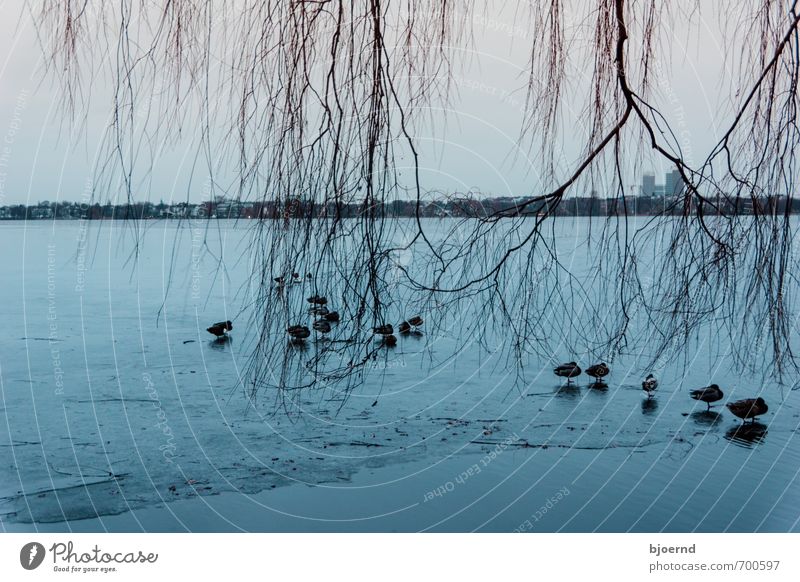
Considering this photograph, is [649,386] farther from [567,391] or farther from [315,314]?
[315,314]

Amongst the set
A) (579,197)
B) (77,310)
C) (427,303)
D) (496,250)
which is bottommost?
(77,310)

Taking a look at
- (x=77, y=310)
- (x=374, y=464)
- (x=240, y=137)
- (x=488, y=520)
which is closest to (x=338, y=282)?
(x=240, y=137)

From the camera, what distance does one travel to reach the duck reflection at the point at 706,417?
Answer: 23.9ft

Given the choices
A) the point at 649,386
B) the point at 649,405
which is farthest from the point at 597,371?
the point at 649,405

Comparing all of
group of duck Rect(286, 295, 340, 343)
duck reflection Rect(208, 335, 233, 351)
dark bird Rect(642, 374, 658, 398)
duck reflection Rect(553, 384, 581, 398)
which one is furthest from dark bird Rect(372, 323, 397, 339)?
duck reflection Rect(208, 335, 233, 351)

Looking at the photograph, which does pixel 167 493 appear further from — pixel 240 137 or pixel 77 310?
pixel 77 310

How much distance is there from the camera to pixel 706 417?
24.5 feet

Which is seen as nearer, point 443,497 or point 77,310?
point 443,497

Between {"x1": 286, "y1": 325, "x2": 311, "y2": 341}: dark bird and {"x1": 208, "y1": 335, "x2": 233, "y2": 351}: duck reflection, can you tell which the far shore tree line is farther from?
{"x1": 208, "y1": 335, "x2": 233, "y2": 351}: duck reflection

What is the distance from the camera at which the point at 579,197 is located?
256 centimetres

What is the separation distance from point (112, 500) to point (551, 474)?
288 centimetres

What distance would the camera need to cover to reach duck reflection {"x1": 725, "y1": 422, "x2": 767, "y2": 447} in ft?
22.2

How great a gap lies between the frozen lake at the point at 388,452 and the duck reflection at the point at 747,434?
24 millimetres

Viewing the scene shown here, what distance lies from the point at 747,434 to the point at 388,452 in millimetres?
3123
